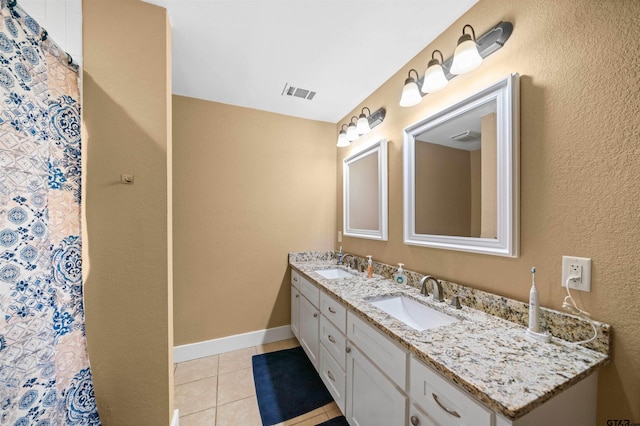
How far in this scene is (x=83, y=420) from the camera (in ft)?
3.39

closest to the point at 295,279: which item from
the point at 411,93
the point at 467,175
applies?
the point at 467,175

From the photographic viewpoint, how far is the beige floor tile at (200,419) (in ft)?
4.61

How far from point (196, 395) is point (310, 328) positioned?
3.05 feet

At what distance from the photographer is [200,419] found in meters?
1.44

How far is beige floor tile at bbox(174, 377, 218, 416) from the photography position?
1530mm

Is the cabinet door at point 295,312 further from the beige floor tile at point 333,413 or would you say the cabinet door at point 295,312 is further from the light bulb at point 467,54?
the light bulb at point 467,54

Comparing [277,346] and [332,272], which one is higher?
[332,272]

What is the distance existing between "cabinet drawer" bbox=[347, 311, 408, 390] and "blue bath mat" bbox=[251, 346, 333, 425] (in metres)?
0.72

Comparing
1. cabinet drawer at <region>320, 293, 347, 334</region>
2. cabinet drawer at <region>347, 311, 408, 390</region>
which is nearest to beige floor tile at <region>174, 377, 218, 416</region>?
cabinet drawer at <region>320, 293, 347, 334</region>

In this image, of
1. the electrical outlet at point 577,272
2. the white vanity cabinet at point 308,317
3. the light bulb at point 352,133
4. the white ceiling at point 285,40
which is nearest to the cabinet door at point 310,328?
the white vanity cabinet at point 308,317

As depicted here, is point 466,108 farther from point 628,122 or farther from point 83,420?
point 83,420

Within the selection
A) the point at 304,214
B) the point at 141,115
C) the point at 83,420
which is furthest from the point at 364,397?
the point at 141,115

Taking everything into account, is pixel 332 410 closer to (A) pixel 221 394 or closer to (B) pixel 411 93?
(A) pixel 221 394

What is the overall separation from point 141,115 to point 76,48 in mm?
381
